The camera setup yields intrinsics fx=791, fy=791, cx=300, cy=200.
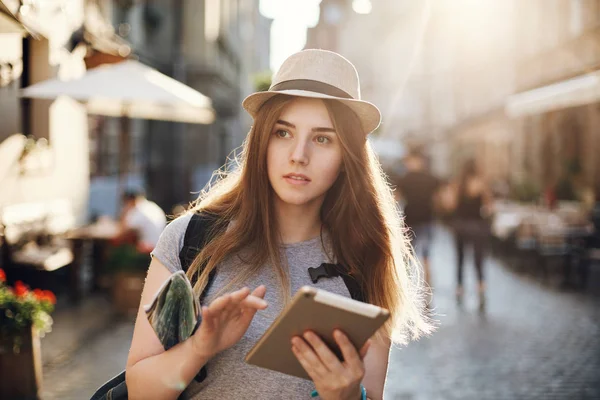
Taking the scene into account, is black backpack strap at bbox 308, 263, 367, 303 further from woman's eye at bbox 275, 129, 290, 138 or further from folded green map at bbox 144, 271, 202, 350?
folded green map at bbox 144, 271, 202, 350

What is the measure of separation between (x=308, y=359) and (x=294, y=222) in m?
0.70

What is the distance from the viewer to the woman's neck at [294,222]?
2543 mm

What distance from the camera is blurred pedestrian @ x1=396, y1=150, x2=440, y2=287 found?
10680 mm

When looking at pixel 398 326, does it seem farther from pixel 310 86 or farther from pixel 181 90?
pixel 181 90

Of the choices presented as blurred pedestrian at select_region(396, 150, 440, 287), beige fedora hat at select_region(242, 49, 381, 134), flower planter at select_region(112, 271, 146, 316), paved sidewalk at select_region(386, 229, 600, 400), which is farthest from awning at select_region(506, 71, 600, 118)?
beige fedora hat at select_region(242, 49, 381, 134)

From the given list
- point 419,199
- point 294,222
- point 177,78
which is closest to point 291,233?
point 294,222

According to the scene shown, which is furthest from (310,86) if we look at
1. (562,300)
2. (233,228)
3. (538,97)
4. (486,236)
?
(538,97)

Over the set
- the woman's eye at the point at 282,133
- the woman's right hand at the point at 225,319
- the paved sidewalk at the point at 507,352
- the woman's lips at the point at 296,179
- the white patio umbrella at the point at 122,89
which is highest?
the white patio umbrella at the point at 122,89

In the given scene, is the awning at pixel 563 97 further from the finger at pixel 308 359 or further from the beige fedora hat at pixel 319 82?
the finger at pixel 308 359

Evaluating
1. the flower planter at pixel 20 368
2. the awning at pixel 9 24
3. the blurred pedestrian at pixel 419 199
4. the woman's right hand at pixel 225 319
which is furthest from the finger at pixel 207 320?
the blurred pedestrian at pixel 419 199

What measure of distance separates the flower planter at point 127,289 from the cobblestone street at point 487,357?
55 cm

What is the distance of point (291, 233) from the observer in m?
2.55

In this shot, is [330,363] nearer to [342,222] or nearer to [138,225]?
[342,222]

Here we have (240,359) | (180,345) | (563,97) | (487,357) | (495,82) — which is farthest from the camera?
(495,82)
